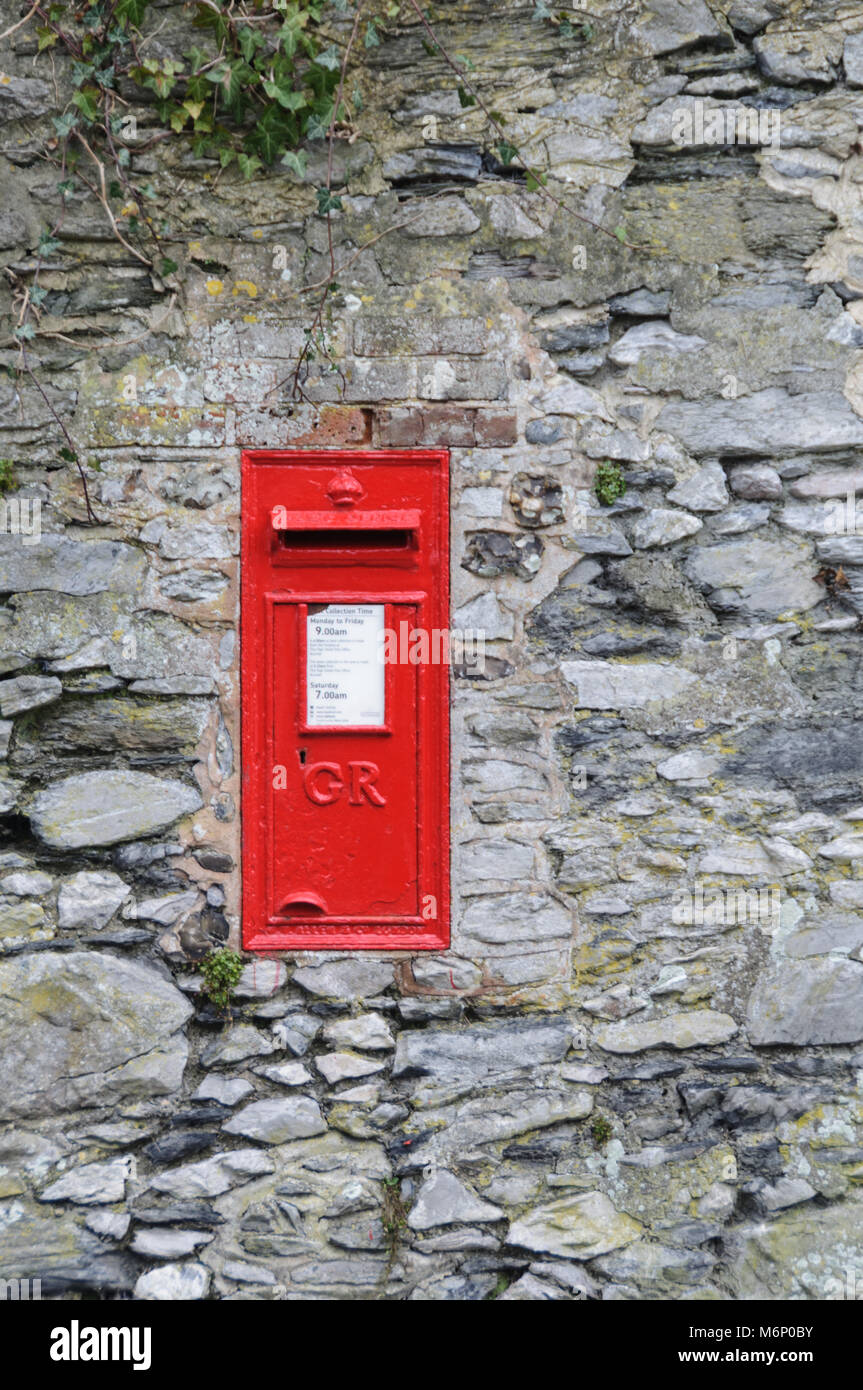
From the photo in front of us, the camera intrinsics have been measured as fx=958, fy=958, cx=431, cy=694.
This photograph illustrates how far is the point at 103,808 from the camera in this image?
2713mm

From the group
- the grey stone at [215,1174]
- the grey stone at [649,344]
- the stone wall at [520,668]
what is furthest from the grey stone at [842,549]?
the grey stone at [215,1174]

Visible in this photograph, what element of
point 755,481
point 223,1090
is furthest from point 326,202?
point 223,1090

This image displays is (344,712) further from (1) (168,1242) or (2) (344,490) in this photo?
(1) (168,1242)

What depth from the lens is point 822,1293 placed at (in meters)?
2.64

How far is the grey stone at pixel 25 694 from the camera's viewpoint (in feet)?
8.82

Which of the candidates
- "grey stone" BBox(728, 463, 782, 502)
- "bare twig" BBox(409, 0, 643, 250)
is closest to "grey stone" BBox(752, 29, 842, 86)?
"bare twig" BBox(409, 0, 643, 250)

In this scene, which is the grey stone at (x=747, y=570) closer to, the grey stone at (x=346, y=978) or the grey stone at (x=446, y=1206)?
the grey stone at (x=346, y=978)

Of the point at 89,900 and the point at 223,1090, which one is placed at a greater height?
the point at 89,900

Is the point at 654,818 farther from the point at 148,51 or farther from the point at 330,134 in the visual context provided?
the point at 148,51

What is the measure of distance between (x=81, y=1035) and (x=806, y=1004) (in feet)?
6.78

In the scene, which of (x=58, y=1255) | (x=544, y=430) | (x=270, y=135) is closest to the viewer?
(x=58, y=1255)

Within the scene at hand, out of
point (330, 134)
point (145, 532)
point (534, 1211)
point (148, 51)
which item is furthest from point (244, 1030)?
point (148, 51)

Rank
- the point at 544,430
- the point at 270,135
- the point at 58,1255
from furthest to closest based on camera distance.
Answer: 1. the point at 544,430
2. the point at 270,135
3. the point at 58,1255

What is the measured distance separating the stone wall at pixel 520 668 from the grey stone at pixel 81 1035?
0.03ft
